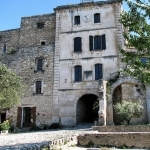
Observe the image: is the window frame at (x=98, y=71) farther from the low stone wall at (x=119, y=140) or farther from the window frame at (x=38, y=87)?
the low stone wall at (x=119, y=140)

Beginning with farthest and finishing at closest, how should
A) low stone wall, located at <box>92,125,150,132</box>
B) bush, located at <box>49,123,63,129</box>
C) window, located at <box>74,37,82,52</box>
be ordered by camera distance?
window, located at <box>74,37,82,52</box> < bush, located at <box>49,123,63,129</box> < low stone wall, located at <box>92,125,150,132</box>

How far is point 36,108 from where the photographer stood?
2681 centimetres

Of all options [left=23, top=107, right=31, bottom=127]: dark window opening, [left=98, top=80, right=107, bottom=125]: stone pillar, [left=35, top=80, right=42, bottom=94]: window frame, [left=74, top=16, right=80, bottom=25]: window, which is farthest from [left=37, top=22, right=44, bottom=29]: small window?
[left=98, top=80, right=107, bottom=125]: stone pillar

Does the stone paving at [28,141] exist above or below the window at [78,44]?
below

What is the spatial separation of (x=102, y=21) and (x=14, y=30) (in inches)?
453

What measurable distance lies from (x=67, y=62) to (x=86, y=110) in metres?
6.11

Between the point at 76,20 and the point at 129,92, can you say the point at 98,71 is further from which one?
the point at 76,20

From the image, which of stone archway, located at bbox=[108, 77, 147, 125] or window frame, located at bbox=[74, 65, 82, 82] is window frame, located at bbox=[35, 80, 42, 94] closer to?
window frame, located at bbox=[74, 65, 82, 82]

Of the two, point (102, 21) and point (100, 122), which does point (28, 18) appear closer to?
point (102, 21)

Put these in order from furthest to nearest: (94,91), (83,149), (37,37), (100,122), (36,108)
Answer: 1. (37,37)
2. (36,108)
3. (94,91)
4. (100,122)
5. (83,149)

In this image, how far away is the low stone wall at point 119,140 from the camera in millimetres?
12258

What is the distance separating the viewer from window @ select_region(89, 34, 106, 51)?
26484 mm

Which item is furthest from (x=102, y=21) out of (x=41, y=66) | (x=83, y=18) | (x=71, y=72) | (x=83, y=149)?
(x=83, y=149)

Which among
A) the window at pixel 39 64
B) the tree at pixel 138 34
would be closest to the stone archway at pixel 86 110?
the window at pixel 39 64
